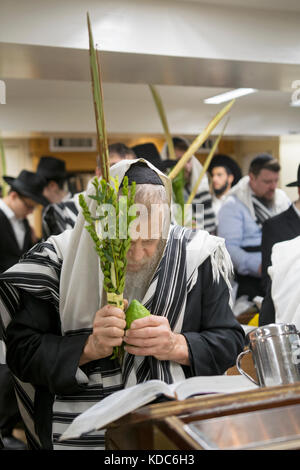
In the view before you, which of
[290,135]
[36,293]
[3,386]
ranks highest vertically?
[290,135]

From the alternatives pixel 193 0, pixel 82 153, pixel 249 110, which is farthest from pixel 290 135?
pixel 193 0

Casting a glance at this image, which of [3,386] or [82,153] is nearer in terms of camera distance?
[3,386]

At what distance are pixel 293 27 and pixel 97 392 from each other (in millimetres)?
3307

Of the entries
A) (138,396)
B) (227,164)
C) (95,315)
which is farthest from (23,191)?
(138,396)

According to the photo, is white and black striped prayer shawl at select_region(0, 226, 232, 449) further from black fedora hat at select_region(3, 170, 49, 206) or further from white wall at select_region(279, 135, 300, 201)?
white wall at select_region(279, 135, 300, 201)

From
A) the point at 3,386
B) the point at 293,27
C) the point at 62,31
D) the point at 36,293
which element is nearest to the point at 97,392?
the point at 36,293

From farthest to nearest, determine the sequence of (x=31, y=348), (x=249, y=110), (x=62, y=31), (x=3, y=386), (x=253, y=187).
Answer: (x=249, y=110)
(x=253, y=187)
(x=62, y=31)
(x=3, y=386)
(x=31, y=348)

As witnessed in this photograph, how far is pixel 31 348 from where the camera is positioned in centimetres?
157

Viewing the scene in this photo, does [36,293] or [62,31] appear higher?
[62,31]

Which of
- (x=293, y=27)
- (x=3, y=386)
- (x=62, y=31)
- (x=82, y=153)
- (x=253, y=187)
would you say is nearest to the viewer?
(x=3, y=386)

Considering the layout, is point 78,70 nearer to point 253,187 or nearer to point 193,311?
point 253,187

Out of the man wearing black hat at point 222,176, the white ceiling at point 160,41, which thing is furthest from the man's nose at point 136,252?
the man wearing black hat at point 222,176

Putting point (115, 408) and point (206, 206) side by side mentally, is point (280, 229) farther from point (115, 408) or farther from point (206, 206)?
point (115, 408)

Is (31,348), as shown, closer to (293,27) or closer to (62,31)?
(62,31)
